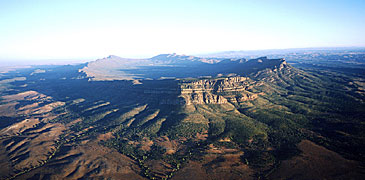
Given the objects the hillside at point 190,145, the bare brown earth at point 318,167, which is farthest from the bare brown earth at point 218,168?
the bare brown earth at point 318,167

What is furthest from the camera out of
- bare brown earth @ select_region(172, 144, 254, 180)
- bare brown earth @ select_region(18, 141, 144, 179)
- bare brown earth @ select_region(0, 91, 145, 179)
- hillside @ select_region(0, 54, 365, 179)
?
hillside @ select_region(0, 54, 365, 179)

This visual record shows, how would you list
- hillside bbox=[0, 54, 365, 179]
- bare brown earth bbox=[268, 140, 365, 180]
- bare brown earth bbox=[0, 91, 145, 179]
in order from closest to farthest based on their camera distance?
bare brown earth bbox=[268, 140, 365, 180] → bare brown earth bbox=[0, 91, 145, 179] → hillside bbox=[0, 54, 365, 179]

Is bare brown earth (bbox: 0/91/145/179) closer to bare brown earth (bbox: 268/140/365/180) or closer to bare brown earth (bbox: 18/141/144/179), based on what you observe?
bare brown earth (bbox: 18/141/144/179)

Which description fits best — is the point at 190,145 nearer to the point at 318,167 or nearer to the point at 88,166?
the point at 88,166

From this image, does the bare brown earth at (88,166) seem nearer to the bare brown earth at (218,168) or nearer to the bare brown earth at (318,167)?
the bare brown earth at (218,168)

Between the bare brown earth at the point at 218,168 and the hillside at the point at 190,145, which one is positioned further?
the hillside at the point at 190,145

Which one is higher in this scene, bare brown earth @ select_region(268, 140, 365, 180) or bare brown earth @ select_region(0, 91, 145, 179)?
bare brown earth @ select_region(0, 91, 145, 179)

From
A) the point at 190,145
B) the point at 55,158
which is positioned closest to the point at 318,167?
the point at 190,145

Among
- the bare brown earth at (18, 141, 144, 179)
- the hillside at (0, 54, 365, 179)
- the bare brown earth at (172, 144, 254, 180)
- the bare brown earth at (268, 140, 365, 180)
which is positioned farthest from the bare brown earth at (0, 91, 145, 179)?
the bare brown earth at (268, 140, 365, 180)
